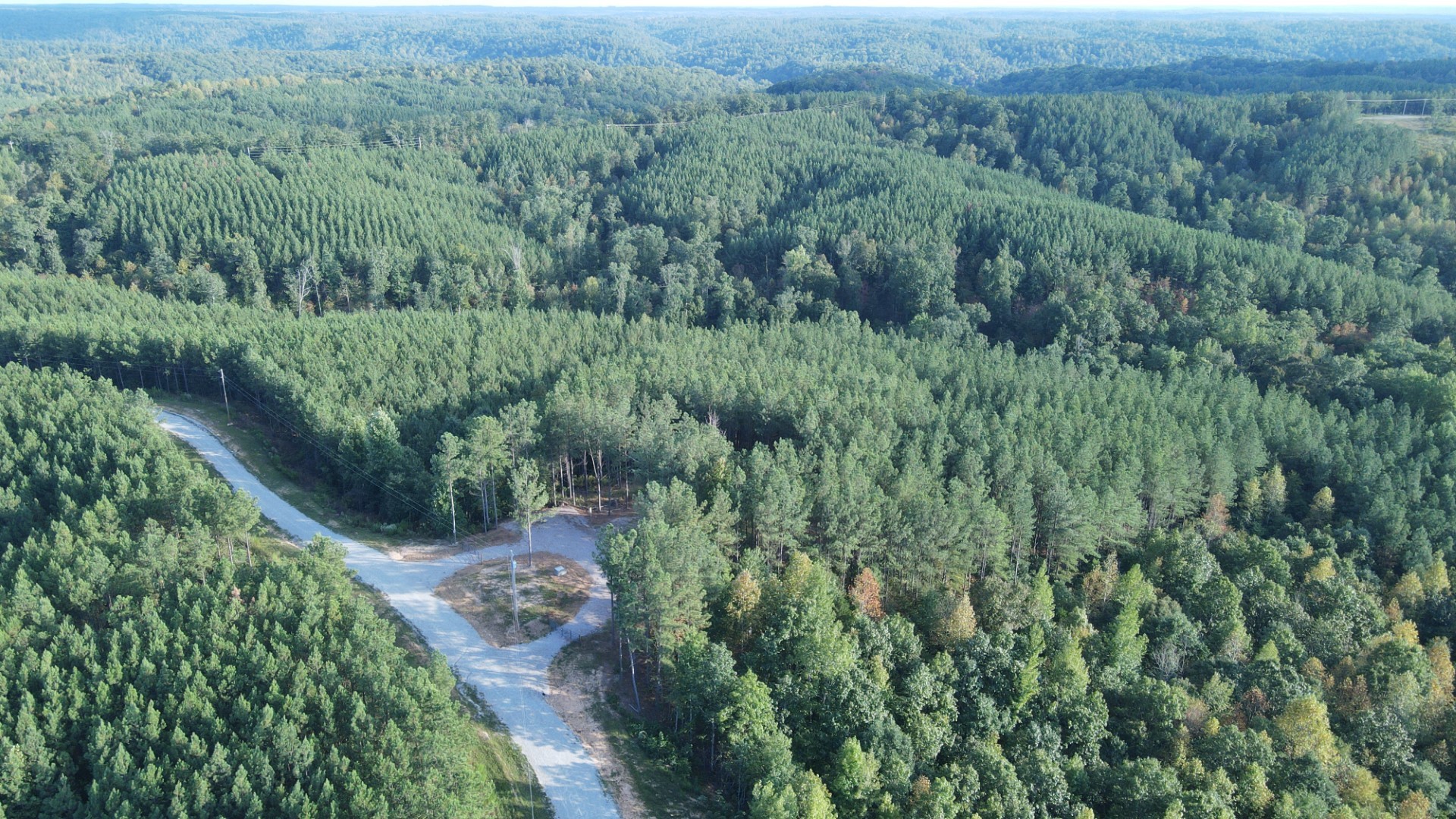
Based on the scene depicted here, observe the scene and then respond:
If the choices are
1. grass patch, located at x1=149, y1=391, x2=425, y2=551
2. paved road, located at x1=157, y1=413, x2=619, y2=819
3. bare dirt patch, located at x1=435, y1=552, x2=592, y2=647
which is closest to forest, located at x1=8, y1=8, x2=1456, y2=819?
grass patch, located at x1=149, y1=391, x2=425, y2=551

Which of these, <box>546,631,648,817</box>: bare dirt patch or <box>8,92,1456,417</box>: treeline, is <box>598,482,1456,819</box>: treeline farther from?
<box>8,92,1456,417</box>: treeline

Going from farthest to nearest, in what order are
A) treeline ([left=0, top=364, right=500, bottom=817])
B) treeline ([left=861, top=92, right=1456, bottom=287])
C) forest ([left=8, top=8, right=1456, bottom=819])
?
1. treeline ([left=861, top=92, right=1456, bottom=287])
2. forest ([left=8, top=8, right=1456, bottom=819])
3. treeline ([left=0, top=364, right=500, bottom=817])

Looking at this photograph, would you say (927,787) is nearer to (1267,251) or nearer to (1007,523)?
(1007,523)

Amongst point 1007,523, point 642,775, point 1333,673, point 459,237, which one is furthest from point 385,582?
point 459,237

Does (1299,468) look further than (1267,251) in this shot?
No

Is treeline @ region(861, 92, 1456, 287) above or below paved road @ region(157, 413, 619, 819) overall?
above

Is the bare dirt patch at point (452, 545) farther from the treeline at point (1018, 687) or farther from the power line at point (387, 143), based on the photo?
the power line at point (387, 143)

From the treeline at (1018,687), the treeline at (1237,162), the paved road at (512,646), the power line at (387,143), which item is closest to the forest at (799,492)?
the treeline at (1018,687)
